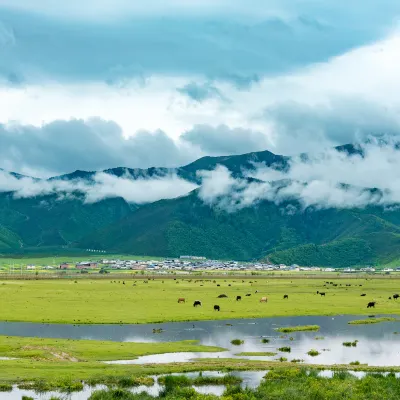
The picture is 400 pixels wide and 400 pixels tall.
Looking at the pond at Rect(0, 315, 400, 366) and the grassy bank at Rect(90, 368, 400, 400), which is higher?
the grassy bank at Rect(90, 368, 400, 400)

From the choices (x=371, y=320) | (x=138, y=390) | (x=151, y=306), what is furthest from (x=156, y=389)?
(x=151, y=306)

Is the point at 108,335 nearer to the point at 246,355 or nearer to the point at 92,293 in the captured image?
the point at 246,355

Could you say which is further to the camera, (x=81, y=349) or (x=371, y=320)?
(x=371, y=320)

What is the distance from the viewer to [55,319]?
9006cm

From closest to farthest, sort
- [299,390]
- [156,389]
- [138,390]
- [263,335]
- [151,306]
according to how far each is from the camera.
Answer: [299,390] → [138,390] → [156,389] → [263,335] → [151,306]

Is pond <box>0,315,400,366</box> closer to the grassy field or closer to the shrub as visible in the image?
the grassy field

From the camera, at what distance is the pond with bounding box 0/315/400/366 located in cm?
6259

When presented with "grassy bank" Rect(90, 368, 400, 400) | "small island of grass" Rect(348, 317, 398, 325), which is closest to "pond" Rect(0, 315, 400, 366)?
"small island of grass" Rect(348, 317, 398, 325)

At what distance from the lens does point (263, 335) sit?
7638cm

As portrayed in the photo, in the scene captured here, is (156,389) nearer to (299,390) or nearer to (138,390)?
(138,390)

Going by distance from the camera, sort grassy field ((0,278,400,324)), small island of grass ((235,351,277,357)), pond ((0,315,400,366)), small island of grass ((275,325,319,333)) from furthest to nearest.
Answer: grassy field ((0,278,400,324))
small island of grass ((275,325,319,333))
small island of grass ((235,351,277,357))
pond ((0,315,400,366))

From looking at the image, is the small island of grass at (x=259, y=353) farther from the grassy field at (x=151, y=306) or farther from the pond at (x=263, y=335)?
the grassy field at (x=151, y=306)

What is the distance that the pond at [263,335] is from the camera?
205ft

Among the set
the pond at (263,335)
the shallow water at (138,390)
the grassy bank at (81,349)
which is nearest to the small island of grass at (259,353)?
the pond at (263,335)
